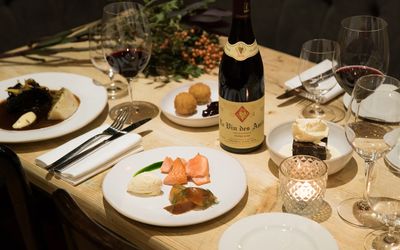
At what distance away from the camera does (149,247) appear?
1004 millimetres

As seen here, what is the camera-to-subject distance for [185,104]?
135cm

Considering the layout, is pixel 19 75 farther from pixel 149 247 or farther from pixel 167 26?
pixel 149 247

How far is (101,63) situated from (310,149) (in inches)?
28.1

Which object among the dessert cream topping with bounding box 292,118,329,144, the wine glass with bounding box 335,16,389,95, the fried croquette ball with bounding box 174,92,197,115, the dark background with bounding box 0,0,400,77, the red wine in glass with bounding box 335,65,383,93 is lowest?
the dark background with bounding box 0,0,400,77

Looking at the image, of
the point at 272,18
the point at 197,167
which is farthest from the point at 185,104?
the point at 272,18

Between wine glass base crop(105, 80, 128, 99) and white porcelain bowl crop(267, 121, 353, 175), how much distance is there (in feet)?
1.69

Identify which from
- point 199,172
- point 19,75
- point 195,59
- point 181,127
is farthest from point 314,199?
point 19,75

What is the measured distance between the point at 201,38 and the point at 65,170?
0.72 meters

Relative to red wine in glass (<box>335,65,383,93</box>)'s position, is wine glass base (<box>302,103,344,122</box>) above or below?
below

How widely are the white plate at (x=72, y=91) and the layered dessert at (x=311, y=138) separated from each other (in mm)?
540

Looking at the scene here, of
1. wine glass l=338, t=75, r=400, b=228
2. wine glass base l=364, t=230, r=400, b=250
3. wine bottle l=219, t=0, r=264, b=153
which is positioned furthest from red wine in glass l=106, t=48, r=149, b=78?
wine glass base l=364, t=230, r=400, b=250

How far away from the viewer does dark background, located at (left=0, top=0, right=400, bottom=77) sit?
78.2 inches

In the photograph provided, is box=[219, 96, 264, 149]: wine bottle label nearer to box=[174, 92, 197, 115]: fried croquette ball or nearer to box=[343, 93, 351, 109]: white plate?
box=[174, 92, 197, 115]: fried croquette ball

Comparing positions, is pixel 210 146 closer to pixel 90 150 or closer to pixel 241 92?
pixel 241 92
